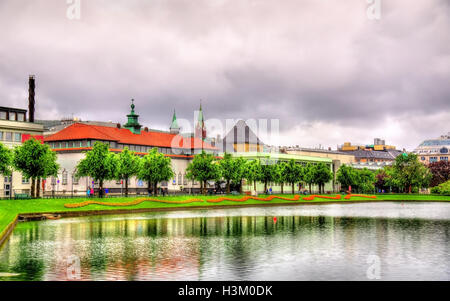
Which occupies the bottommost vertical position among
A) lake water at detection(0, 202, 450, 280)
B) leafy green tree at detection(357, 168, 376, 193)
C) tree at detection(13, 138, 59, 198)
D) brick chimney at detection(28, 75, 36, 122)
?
lake water at detection(0, 202, 450, 280)

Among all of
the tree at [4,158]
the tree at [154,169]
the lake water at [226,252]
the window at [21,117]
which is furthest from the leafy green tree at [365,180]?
the lake water at [226,252]

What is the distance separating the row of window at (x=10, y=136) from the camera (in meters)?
96.7

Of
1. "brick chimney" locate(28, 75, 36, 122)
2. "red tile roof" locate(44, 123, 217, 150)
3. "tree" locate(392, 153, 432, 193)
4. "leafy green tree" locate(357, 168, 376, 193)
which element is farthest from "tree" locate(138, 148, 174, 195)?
"tree" locate(392, 153, 432, 193)

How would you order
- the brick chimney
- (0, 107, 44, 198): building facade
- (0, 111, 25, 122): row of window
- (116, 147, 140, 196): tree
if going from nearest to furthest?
(116, 147, 140, 196): tree
(0, 107, 44, 198): building facade
(0, 111, 25, 122): row of window
the brick chimney

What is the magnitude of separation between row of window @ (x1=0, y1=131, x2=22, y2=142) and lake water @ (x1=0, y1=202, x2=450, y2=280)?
51734 millimetres

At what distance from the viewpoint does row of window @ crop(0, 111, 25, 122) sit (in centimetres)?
10069

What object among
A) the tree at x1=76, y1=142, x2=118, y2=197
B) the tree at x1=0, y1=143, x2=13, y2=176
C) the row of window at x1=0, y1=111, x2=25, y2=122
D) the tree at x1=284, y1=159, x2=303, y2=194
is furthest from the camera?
the tree at x1=284, y1=159, x2=303, y2=194

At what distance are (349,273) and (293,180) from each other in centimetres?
11057

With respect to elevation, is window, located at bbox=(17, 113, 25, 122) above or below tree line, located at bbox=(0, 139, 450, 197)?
above

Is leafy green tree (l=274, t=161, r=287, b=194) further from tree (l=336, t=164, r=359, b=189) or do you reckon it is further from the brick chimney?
the brick chimney

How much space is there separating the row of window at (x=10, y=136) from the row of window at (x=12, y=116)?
13.2 ft

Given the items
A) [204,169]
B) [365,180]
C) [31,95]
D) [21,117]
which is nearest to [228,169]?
[204,169]

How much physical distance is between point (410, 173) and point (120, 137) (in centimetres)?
9180
